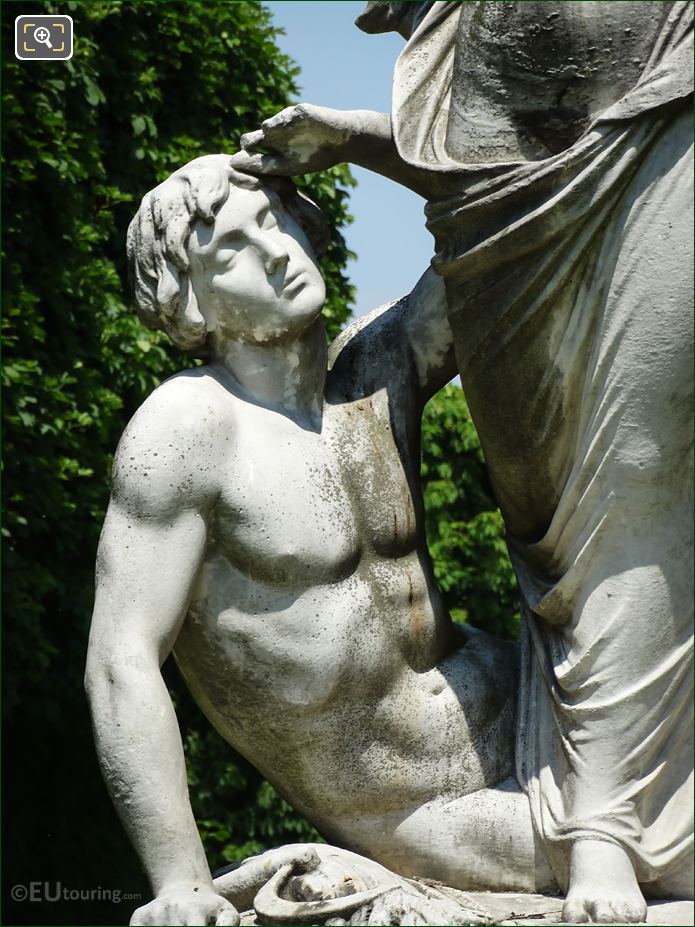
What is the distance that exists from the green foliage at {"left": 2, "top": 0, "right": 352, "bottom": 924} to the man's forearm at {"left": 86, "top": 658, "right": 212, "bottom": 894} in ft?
12.8

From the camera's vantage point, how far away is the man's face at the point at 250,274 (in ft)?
11.6

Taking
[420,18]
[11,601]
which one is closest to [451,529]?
[11,601]

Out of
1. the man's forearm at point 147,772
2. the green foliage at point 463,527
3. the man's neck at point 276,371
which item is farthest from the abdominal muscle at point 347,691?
the green foliage at point 463,527

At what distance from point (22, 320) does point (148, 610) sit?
4.22 meters

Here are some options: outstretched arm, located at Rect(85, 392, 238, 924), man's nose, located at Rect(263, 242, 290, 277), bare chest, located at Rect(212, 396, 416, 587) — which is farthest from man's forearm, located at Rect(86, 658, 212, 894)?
man's nose, located at Rect(263, 242, 290, 277)

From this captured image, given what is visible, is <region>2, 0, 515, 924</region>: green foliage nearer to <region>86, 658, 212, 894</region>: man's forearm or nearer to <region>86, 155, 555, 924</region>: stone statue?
<region>86, 155, 555, 924</region>: stone statue

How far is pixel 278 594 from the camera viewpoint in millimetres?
3465

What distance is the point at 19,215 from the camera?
24.4 feet

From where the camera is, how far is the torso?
3.46 meters

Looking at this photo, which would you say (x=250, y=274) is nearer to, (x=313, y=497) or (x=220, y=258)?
(x=220, y=258)

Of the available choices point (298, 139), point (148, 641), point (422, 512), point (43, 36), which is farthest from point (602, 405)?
point (43, 36)

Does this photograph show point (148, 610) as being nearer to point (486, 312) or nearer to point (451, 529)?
point (486, 312)

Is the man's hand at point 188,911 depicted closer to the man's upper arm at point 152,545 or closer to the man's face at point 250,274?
the man's upper arm at point 152,545

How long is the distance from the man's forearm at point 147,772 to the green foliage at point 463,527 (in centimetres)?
627
